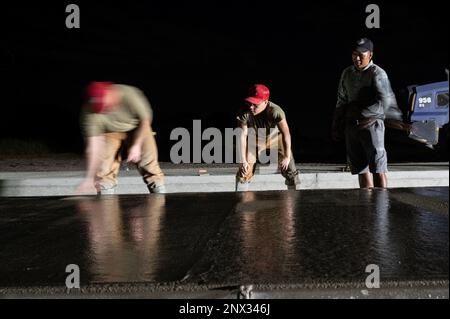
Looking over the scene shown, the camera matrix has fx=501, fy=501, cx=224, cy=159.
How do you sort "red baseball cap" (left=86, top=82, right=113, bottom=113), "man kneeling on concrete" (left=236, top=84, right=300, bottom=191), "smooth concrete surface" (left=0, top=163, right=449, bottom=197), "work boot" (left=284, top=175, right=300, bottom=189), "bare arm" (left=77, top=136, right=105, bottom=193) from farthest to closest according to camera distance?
1. "smooth concrete surface" (left=0, top=163, right=449, bottom=197)
2. "work boot" (left=284, top=175, right=300, bottom=189)
3. "man kneeling on concrete" (left=236, top=84, right=300, bottom=191)
4. "bare arm" (left=77, top=136, right=105, bottom=193)
5. "red baseball cap" (left=86, top=82, right=113, bottom=113)

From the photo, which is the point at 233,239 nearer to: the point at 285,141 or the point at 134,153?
the point at 134,153

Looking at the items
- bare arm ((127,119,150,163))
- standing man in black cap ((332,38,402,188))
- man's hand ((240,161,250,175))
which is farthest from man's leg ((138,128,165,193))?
standing man in black cap ((332,38,402,188))

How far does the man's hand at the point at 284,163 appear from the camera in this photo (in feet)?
15.5

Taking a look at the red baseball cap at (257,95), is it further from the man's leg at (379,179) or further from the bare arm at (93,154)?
the bare arm at (93,154)

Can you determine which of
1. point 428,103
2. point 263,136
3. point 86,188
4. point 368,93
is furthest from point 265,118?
point 428,103

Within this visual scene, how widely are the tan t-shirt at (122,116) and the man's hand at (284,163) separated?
4.41 feet

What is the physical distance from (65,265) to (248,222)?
90 cm

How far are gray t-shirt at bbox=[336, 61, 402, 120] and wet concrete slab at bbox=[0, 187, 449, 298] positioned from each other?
0.98 meters

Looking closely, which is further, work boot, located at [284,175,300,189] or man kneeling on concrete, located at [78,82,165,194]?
work boot, located at [284,175,300,189]

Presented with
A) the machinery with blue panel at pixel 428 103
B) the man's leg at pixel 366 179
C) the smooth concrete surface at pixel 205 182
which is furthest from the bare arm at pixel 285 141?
the machinery with blue panel at pixel 428 103

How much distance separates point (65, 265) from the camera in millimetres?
1614

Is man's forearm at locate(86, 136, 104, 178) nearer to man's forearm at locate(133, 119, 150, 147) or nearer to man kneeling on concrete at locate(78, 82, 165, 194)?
man kneeling on concrete at locate(78, 82, 165, 194)

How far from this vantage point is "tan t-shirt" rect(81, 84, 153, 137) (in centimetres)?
418
